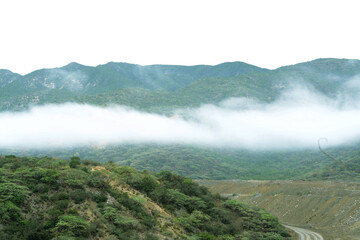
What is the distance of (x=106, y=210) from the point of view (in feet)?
146

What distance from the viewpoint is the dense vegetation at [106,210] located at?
3841 centimetres

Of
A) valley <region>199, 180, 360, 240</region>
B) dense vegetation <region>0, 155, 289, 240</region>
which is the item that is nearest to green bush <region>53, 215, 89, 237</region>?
dense vegetation <region>0, 155, 289, 240</region>

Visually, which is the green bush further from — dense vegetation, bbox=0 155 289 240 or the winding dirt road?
the winding dirt road

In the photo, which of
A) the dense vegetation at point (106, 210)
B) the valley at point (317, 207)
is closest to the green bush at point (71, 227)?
the dense vegetation at point (106, 210)

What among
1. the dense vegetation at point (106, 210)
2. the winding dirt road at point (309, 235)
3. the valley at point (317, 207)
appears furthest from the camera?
the valley at point (317, 207)

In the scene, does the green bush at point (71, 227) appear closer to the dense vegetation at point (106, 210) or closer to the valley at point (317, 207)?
the dense vegetation at point (106, 210)

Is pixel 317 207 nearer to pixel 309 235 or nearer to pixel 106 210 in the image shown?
pixel 309 235

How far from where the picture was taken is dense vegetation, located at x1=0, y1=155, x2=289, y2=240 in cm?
3841

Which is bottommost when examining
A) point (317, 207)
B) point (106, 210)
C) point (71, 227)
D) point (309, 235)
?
point (317, 207)

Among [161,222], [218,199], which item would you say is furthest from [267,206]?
[161,222]

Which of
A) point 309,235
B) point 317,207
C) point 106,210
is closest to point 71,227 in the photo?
point 106,210

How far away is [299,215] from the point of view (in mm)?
102938

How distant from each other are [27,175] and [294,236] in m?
57.7

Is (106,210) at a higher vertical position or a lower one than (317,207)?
higher
